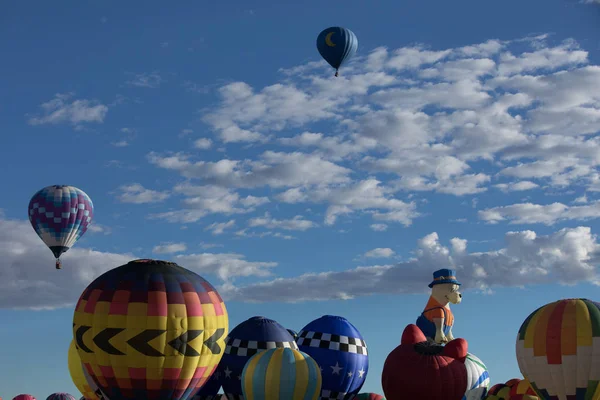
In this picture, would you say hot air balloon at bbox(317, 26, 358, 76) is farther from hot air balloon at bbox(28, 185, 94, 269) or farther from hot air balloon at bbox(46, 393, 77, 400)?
hot air balloon at bbox(46, 393, 77, 400)

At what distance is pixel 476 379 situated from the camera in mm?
33875

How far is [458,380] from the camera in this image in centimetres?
2814

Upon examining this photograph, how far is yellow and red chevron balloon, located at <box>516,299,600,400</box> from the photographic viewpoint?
93.0ft

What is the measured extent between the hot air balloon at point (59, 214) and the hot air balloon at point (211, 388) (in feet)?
67.7

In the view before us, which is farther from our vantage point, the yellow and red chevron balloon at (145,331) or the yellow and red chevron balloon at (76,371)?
the yellow and red chevron balloon at (76,371)

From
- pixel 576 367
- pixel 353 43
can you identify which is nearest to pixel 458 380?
pixel 576 367

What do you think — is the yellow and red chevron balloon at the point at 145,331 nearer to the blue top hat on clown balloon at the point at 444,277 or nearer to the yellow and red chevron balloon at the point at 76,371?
the yellow and red chevron balloon at the point at 76,371

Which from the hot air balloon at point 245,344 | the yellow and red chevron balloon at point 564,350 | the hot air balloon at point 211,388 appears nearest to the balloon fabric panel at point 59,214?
the hot air balloon at point 245,344

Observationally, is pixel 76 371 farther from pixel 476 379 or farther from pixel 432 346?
pixel 476 379

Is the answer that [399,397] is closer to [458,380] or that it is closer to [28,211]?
[458,380]

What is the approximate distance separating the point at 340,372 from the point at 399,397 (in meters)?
3.55

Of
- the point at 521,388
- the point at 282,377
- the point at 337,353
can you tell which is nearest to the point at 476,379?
the point at 521,388

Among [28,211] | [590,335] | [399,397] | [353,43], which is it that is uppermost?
[353,43]

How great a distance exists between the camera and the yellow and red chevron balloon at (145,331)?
87.3 feet
